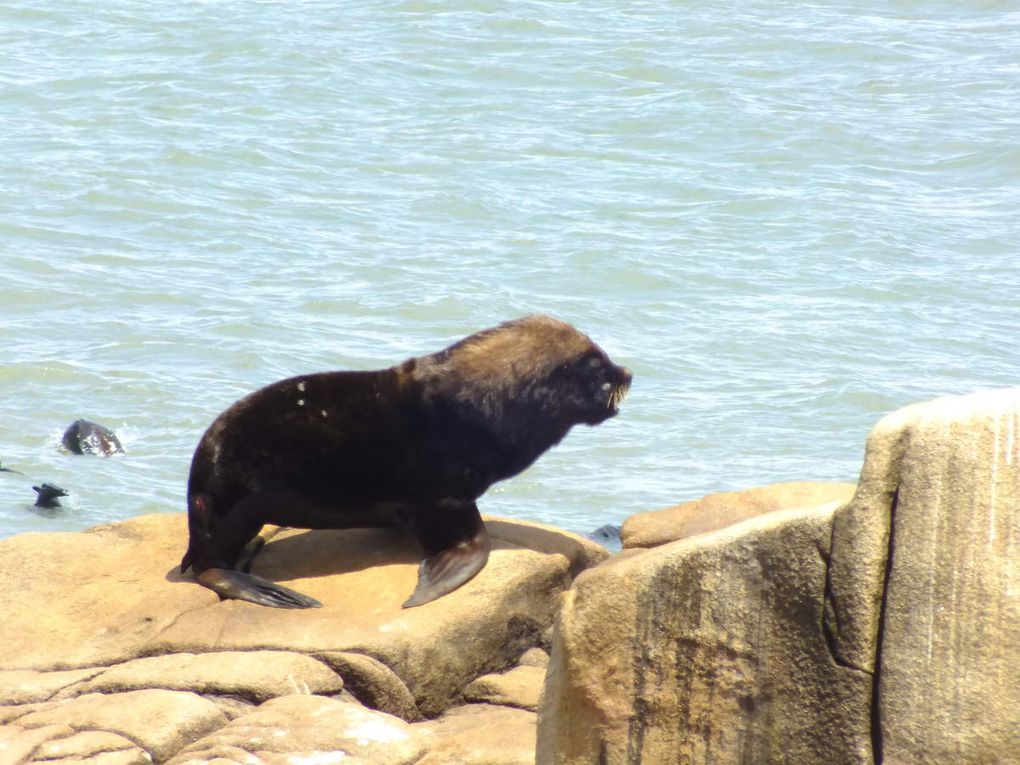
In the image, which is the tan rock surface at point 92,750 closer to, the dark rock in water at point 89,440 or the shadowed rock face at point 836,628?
the shadowed rock face at point 836,628

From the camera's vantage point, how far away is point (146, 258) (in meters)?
18.2

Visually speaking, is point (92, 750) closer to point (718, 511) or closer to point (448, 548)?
point (448, 548)

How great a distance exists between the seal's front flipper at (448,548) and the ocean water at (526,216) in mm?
4646

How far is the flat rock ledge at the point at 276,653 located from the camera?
5211 millimetres

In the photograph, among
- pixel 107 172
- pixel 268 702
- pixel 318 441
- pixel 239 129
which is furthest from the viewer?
pixel 239 129

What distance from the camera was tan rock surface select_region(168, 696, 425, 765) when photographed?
5.04m

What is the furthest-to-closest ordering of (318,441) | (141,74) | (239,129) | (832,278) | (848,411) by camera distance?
(141,74)
(239,129)
(832,278)
(848,411)
(318,441)

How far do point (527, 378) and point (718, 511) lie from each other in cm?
99

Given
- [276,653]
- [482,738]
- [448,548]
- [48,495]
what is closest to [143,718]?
[276,653]

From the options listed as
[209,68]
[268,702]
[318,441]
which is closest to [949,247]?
[209,68]

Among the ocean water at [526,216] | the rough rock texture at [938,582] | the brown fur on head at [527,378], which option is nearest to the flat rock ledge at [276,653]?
the brown fur on head at [527,378]

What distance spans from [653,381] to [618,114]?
→ 961 centimetres

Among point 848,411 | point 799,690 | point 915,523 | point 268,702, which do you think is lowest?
point 848,411

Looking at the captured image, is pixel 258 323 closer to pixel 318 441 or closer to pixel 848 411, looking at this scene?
pixel 848 411
